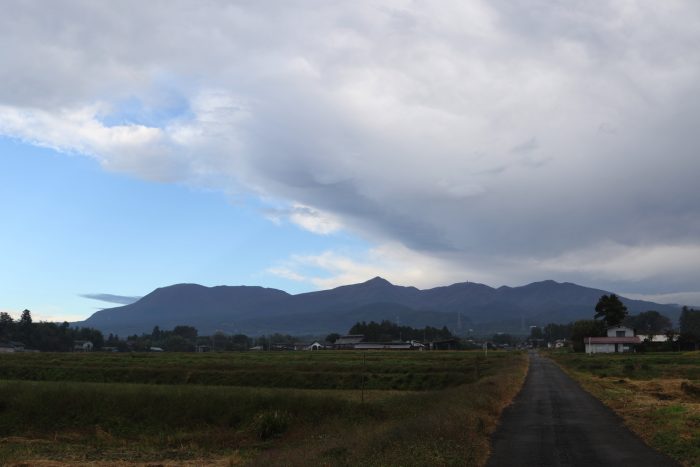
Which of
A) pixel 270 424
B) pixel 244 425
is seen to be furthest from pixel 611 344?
pixel 270 424

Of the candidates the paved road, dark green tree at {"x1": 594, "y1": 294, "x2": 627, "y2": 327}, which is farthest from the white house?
the paved road

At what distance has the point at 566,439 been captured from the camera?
20.7 metres

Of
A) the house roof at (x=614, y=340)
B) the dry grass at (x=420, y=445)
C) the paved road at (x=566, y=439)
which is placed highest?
the house roof at (x=614, y=340)

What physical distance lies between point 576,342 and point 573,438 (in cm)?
14294

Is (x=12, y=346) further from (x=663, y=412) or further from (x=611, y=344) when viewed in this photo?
(x=663, y=412)

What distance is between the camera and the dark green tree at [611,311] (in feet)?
508

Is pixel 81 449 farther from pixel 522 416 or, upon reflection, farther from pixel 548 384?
pixel 548 384

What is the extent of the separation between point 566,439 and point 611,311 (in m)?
147

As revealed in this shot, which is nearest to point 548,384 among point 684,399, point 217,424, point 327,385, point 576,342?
point 684,399

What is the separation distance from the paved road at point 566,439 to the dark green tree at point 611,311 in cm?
13262

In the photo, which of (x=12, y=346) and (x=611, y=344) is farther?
(x=12, y=346)

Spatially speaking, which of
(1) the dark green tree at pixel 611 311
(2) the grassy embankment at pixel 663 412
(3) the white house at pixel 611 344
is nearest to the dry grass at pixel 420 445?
(2) the grassy embankment at pixel 663 412

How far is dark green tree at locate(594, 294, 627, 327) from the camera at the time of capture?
508 ft

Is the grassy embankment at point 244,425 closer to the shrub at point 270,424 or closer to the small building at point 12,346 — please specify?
the shrub at point 270,424
